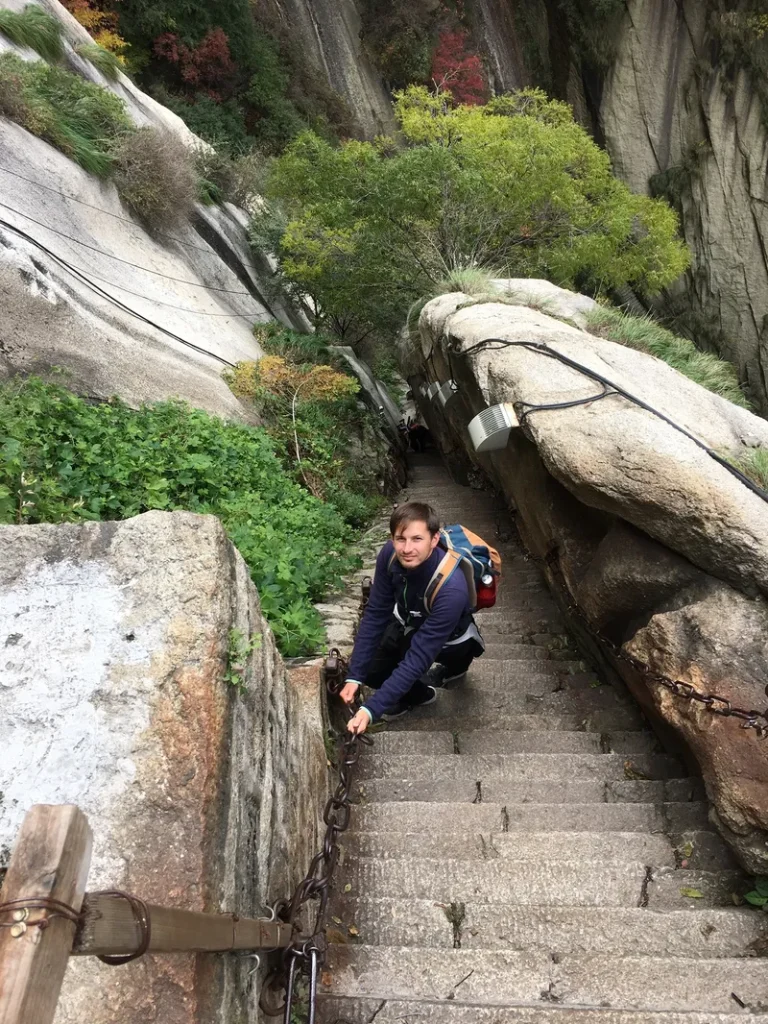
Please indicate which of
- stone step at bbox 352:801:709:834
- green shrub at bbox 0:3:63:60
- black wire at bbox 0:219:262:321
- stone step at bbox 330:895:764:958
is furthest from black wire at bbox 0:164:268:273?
stone step at bbox 330:895:764:958

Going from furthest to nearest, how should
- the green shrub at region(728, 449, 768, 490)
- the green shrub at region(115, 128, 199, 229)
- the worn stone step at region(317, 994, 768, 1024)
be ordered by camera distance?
1. the green shrub at region(115, 128, 199, 229)
2. the green shrub at region(728, 449, 768, 490)
3. the worn stone step at region(317, 994, 768, 1024)

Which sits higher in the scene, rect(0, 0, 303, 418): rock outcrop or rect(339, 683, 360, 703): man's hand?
rect(0, 0, 303, 418): rock outcrop

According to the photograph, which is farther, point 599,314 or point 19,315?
point 599,314

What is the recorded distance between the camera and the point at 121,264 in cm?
880

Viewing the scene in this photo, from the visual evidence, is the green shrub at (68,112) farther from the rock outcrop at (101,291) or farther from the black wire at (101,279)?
the black wire at (101,279)

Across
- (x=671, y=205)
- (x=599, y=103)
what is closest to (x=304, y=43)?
(x=599, y=103)

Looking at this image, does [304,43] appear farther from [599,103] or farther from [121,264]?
[121,264]

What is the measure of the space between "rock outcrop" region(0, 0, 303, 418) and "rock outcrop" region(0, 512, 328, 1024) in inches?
192

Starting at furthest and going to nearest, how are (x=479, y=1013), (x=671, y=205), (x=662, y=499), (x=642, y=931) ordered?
(x=671, y=205) < (x=662, y=499) < (x=642, y=931) < (x=479, y=1013)

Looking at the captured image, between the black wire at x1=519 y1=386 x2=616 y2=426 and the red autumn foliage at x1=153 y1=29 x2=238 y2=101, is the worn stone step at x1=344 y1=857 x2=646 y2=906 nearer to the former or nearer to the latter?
the black wire at x1=519 y1=386 x2=616 y2=426

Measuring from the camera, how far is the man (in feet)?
10.5

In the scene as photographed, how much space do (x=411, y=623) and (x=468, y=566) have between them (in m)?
0.48

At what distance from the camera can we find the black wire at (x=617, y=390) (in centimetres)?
366

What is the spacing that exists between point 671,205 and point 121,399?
19.6 m
